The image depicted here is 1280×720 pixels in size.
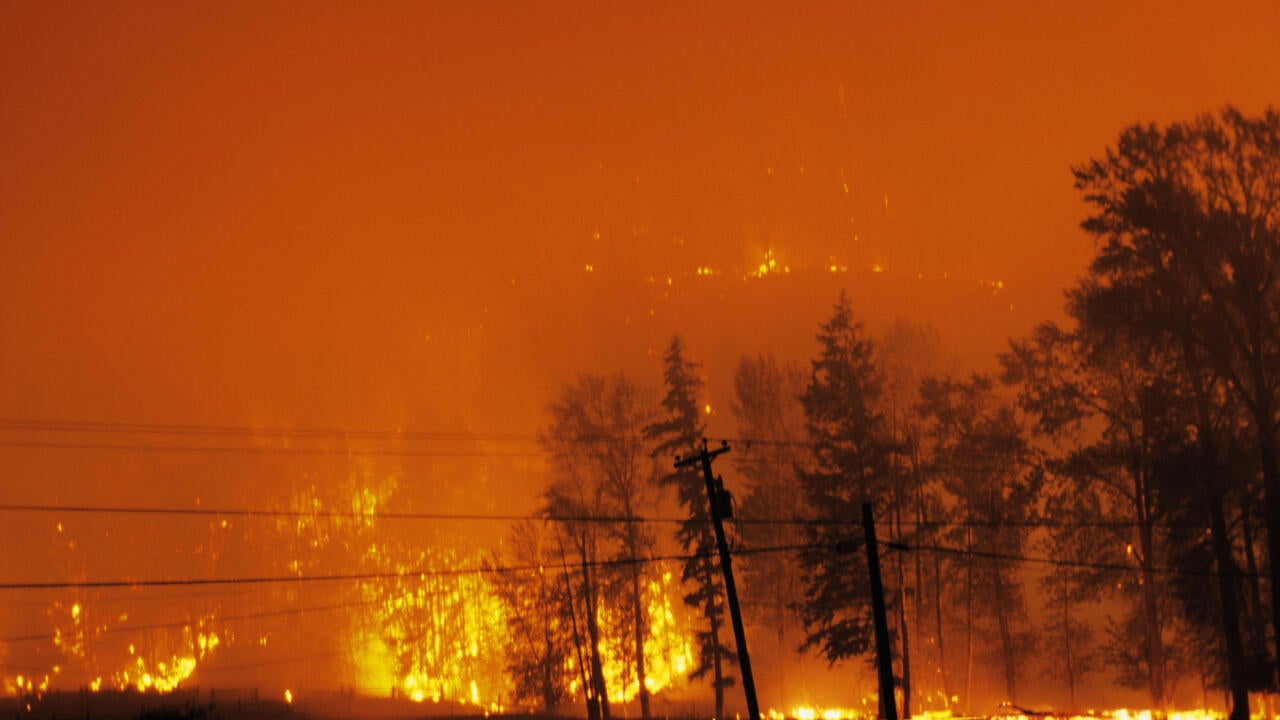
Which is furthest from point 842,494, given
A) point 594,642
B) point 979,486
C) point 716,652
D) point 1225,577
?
point 594,642

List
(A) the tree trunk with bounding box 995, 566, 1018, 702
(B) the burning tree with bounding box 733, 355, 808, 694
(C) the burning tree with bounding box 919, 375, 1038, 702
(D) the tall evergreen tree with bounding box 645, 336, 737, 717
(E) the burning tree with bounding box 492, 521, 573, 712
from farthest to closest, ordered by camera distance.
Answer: (B) the burning tree with bounding box 733, 355, 808, 694 < (E) the burning tree with bounding box 492, 521, 573, 712 < (A) the tree trunk with bounding box 995, 566, 1018, 702 < (C) the burning tree with bounding box 919, 375, 1038, 702 < (D) the tall evergreen tree with bounding box 645, 336, 737, 717

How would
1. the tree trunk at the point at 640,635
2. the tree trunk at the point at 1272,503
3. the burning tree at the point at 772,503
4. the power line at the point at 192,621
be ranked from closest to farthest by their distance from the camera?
1. the tree trunk at the point at 1272,503
2. the tree trunk at the point at 640,635
3. the burning tree at the point at 772,503
4. the power line at the point at 192,621

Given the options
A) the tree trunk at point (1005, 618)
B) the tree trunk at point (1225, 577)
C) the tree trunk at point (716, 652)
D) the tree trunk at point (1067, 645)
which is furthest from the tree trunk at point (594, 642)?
the tree trunk at point (1225, 577)

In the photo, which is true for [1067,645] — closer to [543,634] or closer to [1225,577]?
[1225,577]

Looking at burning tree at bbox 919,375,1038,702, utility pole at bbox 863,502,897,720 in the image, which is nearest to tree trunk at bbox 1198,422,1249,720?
burning tree at bbox 919,375,1038,702

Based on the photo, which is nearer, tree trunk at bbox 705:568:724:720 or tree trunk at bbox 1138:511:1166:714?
tree trunk at bbox 1138:511:1166:714

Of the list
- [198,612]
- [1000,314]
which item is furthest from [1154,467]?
[198,612]

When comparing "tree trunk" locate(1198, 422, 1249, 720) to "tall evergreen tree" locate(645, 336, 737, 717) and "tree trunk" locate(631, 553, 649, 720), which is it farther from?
"tree trunk" locate(631, 553, 649, 720)

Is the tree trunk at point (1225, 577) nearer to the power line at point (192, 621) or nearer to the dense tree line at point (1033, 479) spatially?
the dense tree line at point (1033, 479)

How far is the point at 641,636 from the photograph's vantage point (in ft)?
160

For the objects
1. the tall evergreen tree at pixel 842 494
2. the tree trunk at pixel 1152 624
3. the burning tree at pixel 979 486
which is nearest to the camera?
the tree trunk at pixel 1152 624

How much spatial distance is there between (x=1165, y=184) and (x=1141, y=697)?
31550mm

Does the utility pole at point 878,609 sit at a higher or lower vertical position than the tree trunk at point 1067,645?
higher

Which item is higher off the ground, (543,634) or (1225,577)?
(1225,577)
